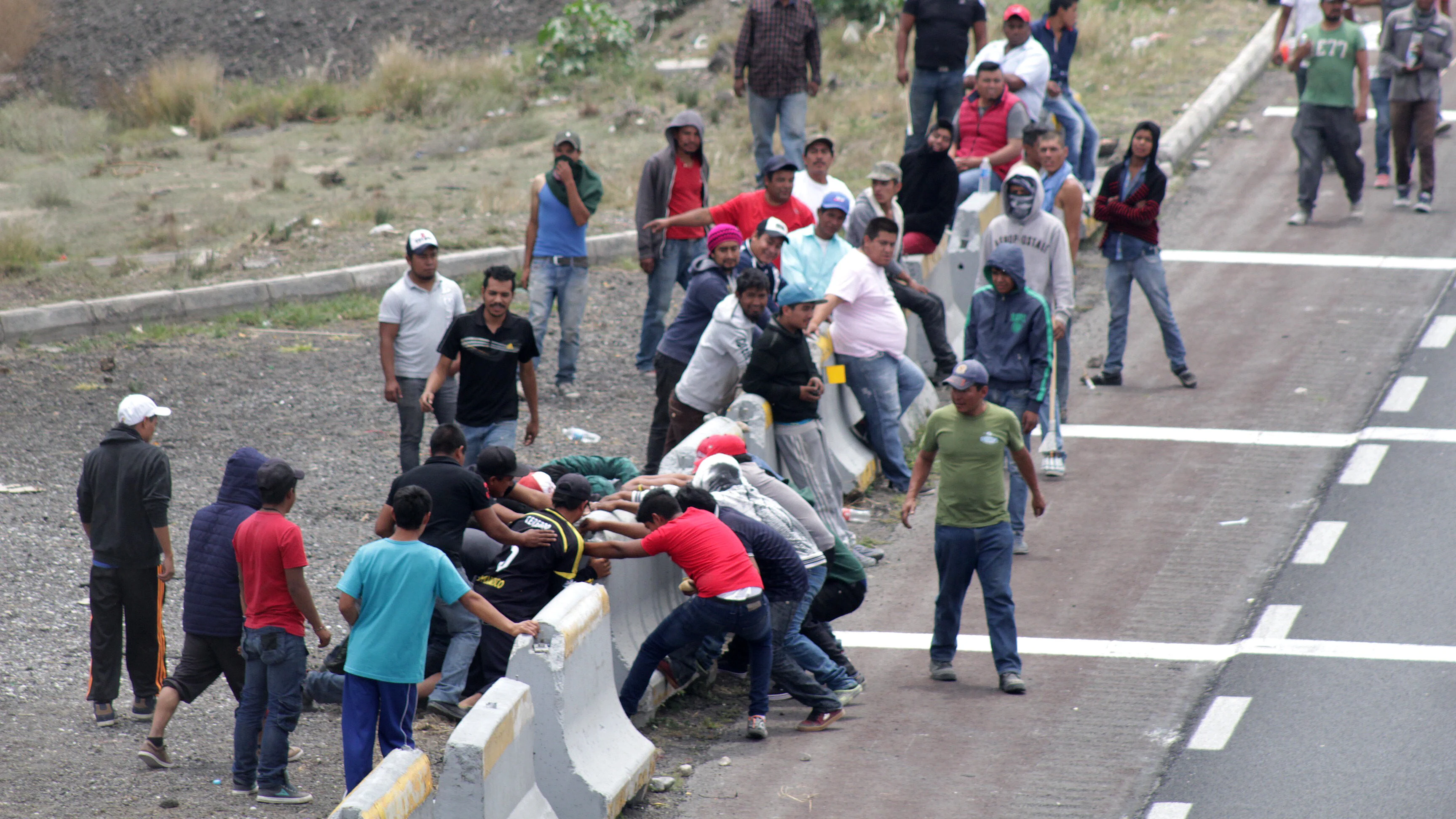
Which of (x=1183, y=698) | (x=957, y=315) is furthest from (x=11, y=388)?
(x=1183, y=698)

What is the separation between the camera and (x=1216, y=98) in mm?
20031

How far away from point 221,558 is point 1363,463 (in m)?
8.41

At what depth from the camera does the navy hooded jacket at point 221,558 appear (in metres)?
7.15

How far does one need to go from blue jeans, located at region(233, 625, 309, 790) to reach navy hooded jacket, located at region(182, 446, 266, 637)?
0.85 feet

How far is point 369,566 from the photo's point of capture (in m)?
6.57

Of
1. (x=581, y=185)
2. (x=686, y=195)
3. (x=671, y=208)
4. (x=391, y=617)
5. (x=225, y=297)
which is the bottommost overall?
(x=391, y=617)

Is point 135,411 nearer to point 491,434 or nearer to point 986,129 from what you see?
point 491,434

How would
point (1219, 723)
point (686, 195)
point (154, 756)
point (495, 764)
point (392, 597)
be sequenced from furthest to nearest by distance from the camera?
point (686, 195) < point (1219, 723) < point (154, 756) < point (392, 597) < point (495, 764)

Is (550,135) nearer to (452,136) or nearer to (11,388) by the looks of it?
(452,136)

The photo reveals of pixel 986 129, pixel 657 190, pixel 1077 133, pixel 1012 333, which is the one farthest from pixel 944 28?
pixel 1012 333

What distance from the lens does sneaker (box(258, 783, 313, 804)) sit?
685cm

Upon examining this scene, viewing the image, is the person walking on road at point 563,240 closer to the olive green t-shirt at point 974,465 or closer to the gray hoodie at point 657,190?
the gray hoodie at point 657,190

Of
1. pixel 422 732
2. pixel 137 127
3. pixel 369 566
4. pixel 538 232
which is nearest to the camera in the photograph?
pixel 369 566

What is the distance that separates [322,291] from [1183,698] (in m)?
10.2
